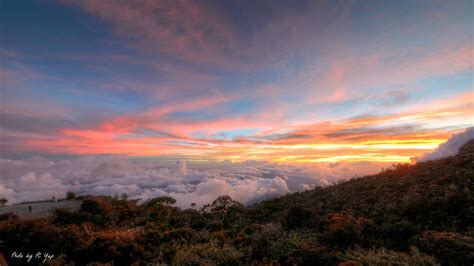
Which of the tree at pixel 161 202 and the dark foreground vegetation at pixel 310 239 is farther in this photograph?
the tree at pixel 161 202

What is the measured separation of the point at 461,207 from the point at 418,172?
35.8 feet

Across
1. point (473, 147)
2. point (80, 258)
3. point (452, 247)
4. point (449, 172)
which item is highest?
point (473, 147)

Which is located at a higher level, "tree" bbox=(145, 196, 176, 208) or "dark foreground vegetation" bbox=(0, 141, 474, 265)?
"dark foreground vegetation" bbox=(0, 141, 474, 265)

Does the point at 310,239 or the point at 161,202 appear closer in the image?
the point at 310,239

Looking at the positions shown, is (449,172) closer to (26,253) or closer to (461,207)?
(461,207)

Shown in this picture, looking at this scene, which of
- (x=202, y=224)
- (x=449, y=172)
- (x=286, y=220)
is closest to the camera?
(x=286, y=220)

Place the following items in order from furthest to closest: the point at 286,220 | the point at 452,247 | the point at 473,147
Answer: the point at 473,147
the point at 286,220
the point at 452,247

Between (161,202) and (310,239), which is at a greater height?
(310,239)

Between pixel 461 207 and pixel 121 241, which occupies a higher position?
pixel 461 207

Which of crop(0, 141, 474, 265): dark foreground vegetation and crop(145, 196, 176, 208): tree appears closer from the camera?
crop(0, 141, 474, 265): dark foreground vegetation

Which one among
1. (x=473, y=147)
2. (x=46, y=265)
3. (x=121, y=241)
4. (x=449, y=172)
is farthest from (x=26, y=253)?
(x=473, y=147)

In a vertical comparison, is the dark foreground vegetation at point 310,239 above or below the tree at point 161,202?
above

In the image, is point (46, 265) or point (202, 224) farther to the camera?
point (202, 224)

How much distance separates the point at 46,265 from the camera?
805 centimetres
